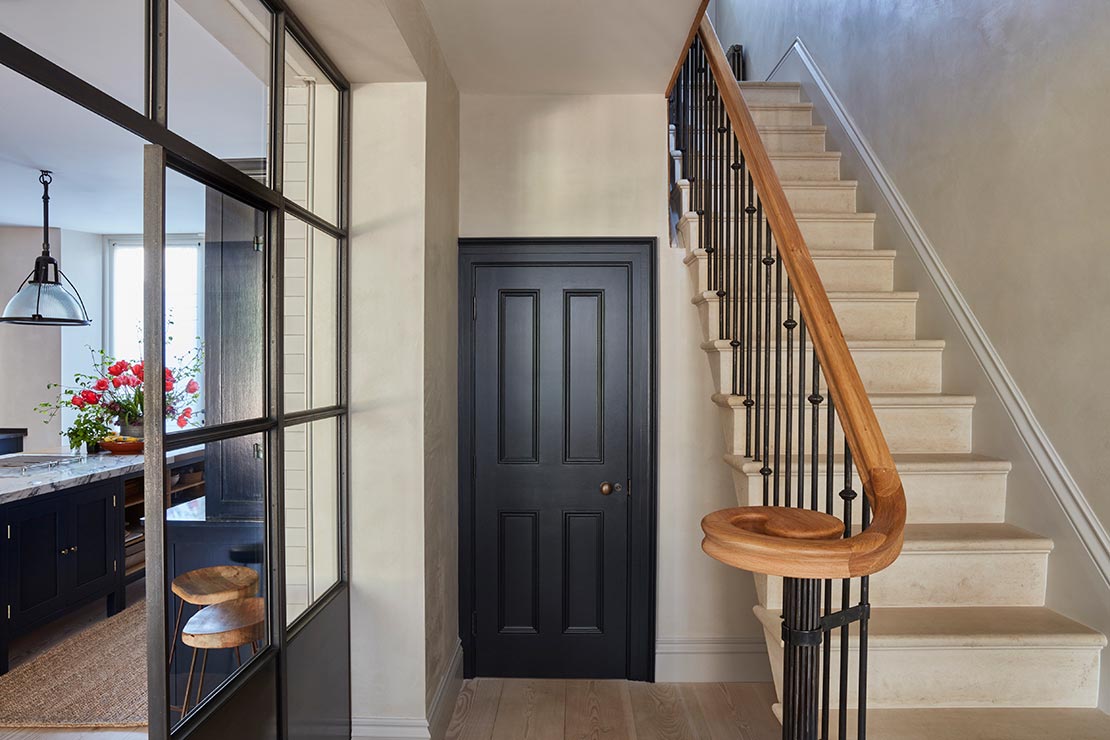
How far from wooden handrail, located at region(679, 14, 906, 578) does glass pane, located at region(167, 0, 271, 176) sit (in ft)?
4.59

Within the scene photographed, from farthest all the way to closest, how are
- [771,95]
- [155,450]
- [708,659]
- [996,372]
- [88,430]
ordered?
[771,95] < [708,659] < [996,372] < [155,450] < [88,430]

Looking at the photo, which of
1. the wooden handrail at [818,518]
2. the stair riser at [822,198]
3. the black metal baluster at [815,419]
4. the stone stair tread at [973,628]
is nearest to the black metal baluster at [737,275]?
the wooden handrail at [818,518]

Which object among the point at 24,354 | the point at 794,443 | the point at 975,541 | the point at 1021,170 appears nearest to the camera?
the point at 24,354

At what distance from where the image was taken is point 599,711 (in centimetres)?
314

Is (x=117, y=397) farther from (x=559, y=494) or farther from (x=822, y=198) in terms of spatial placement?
(x=822, y=198)

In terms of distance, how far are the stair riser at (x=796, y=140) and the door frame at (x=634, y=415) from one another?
Answer: 0.89m

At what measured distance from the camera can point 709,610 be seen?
3438 mm

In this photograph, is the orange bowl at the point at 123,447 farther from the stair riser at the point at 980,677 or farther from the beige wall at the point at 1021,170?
the beige wall at the point at 1021,170

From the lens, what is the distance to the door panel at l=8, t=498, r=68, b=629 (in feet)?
4.39

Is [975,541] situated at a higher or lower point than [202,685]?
higher

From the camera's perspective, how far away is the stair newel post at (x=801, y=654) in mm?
1292

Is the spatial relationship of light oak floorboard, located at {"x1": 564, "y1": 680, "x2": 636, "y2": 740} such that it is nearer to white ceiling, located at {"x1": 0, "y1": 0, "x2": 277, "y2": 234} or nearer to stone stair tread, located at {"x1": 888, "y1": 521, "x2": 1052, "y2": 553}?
stone stair tread, located at {"x1": 888, "y1": 521, "x2": 1052, "y2": 553}

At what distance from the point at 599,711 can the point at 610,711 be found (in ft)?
0.16

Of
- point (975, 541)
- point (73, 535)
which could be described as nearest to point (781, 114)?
point (975, 541)
